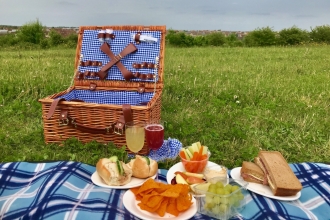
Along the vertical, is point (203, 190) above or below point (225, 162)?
above

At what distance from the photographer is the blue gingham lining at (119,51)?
355cm

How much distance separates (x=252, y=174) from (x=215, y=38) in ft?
67.6

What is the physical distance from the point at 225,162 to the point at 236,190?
1.10 meters

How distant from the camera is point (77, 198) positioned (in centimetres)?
198

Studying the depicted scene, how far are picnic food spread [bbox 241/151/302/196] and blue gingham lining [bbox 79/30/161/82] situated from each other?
5.20ft

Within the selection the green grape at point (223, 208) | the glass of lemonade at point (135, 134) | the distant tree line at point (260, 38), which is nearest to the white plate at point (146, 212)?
the green grape at point (223, 208)

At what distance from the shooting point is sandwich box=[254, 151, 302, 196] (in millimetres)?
1979

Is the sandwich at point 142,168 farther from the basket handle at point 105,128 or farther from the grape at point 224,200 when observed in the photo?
the basket handle at point 105,128

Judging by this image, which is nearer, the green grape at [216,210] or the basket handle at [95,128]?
the green grape at [216,210]

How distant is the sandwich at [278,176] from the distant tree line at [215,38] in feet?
54.0

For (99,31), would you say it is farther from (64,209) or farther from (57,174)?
(64,209)

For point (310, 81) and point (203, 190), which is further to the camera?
point (310, 81)

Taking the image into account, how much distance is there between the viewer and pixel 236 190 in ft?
5.72

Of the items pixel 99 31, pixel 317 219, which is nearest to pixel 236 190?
pixel 317 219
